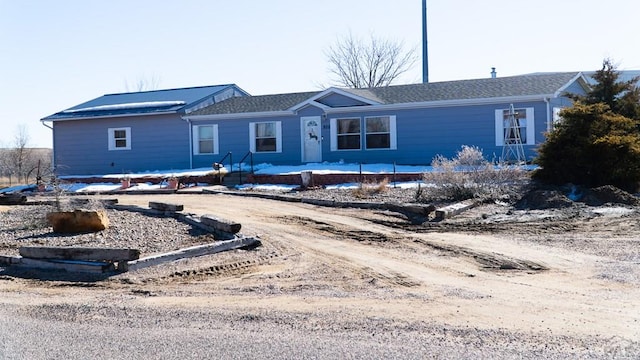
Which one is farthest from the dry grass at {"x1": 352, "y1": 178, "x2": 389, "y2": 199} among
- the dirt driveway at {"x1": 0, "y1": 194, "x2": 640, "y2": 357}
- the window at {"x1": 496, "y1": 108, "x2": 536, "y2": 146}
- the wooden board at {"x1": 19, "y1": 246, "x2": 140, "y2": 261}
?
the wooden board at {"x1": 19, "y1": 246, "x2": 140, "y2": 261}

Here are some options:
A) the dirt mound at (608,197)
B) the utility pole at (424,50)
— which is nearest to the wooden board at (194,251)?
the dirt mound at (608,197)

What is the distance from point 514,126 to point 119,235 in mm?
16392

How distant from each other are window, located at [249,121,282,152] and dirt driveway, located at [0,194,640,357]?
1548cm

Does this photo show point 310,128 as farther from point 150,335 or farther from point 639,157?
point 150,335

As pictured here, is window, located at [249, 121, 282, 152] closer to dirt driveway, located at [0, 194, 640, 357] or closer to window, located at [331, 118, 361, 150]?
window, located at [331, 118, 361, 150]

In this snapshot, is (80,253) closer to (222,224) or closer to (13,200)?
(222,224)

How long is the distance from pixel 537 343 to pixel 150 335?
3609 mm

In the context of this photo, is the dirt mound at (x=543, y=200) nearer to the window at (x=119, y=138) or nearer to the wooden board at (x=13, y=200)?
the wooden board at (x=13, y=200)

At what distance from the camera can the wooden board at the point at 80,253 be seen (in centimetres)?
1018

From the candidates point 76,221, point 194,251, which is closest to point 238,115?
point 76,221

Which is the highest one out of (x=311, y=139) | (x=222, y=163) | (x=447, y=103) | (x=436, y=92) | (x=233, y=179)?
(x=436, y=92)

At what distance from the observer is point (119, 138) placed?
33.3 meters

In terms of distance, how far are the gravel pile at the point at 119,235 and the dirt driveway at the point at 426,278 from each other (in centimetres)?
119

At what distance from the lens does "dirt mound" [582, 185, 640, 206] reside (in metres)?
16.5
